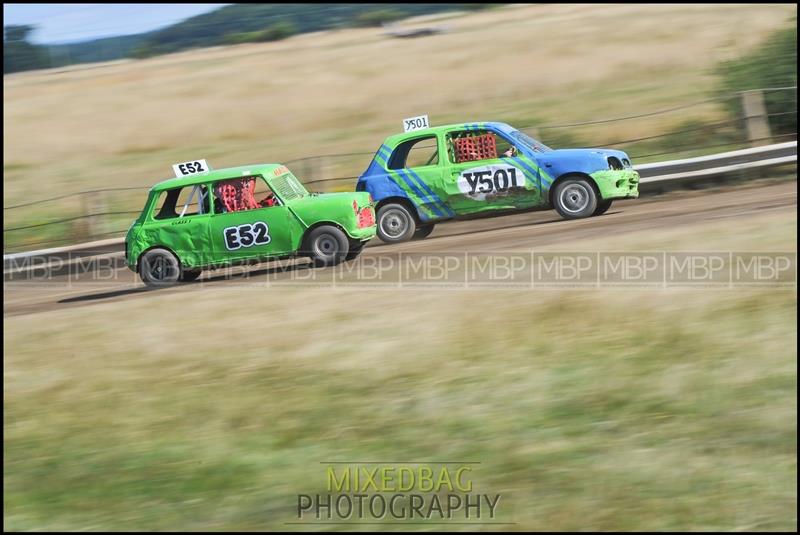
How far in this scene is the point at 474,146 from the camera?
13.2 metres

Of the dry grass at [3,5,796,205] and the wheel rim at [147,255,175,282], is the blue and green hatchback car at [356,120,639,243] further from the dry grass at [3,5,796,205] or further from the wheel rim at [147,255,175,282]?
the dry grass at [3,5,796,205]

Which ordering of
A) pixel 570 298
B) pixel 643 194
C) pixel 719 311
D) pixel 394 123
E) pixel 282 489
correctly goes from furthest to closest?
pixel 394 123
pixel 643 194
pixel 570 298
pixel 719 311
pixel 282 489

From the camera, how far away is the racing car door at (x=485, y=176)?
42.4 feet

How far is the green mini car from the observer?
468 inches

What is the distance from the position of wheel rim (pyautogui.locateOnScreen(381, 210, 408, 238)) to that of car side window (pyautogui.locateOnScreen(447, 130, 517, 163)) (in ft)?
3.46

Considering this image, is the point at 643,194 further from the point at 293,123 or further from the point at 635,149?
the point at 293,123

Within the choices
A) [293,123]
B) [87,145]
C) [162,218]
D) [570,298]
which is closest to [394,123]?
[293,123]

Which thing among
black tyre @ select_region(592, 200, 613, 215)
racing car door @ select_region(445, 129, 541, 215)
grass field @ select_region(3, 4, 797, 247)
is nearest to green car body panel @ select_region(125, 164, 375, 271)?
racing car door @ select_region(445, 129, 541, 215)

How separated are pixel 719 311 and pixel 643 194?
21.9ft

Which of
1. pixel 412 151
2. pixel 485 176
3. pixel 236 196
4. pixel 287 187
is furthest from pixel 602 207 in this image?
pixel 236 196

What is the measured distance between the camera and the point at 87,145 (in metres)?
27.2

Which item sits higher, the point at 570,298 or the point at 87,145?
the point at 87,145

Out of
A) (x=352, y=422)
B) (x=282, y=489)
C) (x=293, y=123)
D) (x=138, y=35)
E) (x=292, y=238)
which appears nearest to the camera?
(x=282, y=489)

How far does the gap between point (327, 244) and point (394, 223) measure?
5.97ft
